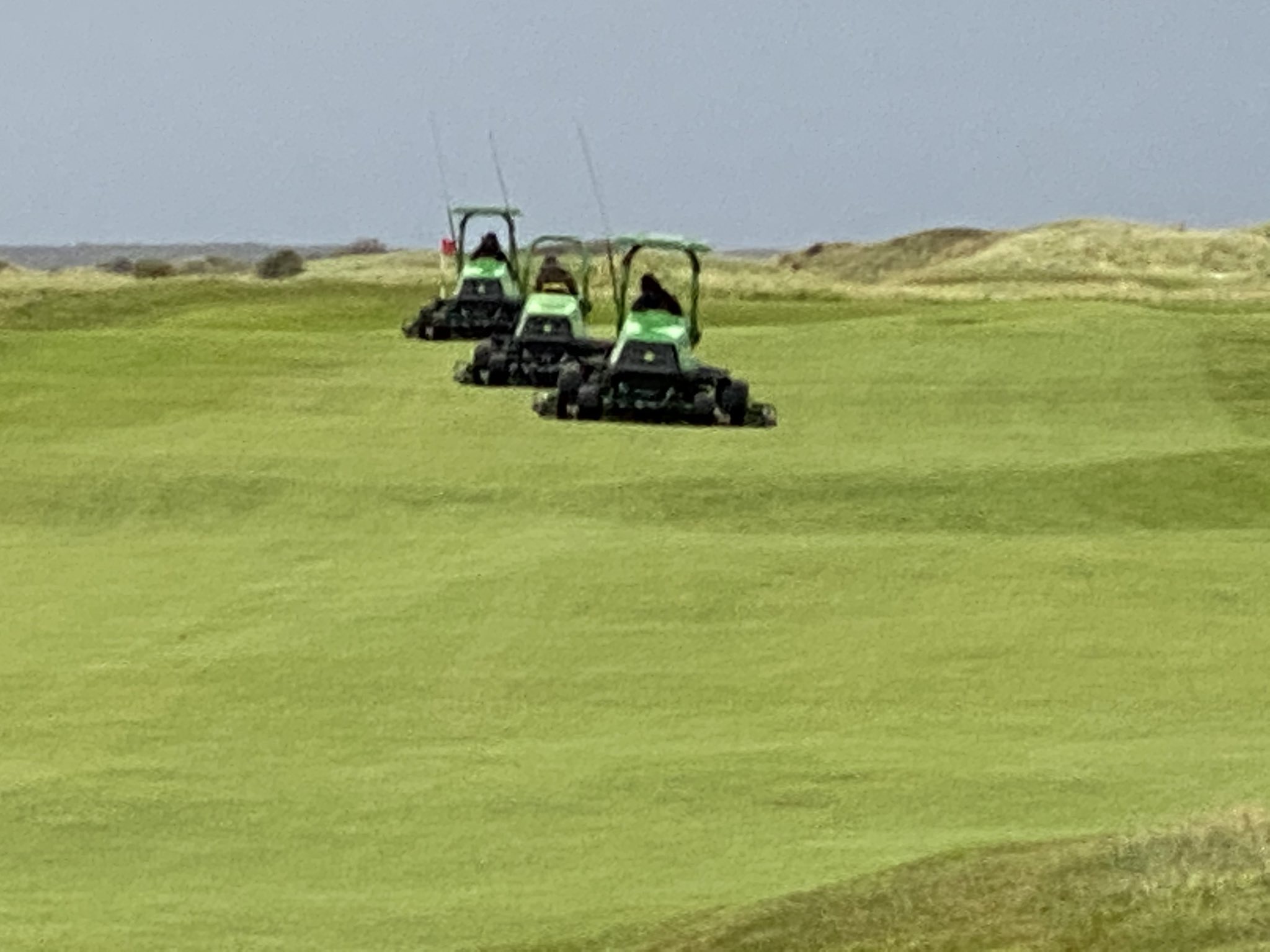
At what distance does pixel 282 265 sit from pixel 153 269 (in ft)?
17.6

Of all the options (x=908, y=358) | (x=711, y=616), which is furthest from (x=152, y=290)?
(x=711, y=616)

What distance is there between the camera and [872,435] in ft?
143

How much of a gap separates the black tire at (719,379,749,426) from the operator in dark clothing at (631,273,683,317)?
1.26m

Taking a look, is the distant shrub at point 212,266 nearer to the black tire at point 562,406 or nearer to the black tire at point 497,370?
the black tire at point 497,370

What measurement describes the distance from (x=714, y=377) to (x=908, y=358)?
11.7m

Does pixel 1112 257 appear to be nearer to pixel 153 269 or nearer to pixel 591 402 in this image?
pixel 153 269

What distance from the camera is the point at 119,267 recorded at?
344ft

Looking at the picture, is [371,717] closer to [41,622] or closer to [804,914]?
[41,622]

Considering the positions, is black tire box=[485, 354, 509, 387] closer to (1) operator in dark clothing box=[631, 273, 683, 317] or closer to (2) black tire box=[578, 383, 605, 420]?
(2) black tire box=[578, 383, 605, 420]

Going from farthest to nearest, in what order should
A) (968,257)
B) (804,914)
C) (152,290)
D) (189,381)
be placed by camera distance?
(968,257)
(152,290)
(189,381)
(804,914)

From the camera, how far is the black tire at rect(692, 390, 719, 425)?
130 feet

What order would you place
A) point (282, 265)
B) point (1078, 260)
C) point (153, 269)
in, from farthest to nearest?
1. point (1078, 260)
2. point (282, 265)
3. point (153, 269)

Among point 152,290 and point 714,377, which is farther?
point 152,290

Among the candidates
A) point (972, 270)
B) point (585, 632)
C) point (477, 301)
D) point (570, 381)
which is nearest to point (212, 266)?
point (972, 270)
